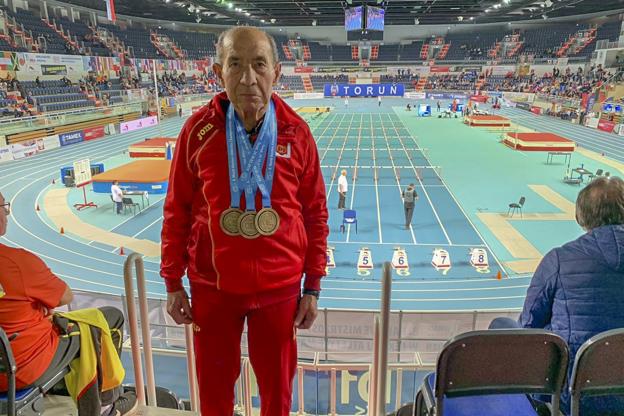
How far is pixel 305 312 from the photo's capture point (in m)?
2.02

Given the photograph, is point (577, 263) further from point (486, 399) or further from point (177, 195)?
point (177, 195)

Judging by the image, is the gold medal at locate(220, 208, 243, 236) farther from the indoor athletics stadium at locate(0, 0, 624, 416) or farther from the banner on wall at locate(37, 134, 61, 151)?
the banner on wall at locate(37, 134, 61, 151)

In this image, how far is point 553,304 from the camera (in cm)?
194

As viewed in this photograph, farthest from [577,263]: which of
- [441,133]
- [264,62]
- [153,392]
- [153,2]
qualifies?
[153,2]

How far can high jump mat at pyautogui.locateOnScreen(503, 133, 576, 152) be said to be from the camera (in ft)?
61.2

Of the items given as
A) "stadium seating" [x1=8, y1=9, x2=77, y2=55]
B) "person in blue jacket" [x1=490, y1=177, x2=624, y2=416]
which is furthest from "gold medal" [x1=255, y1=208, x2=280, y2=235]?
"stadium seating" [x1=8, y1=9, x2=77, y2=55]

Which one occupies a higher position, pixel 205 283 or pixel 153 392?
pixel 205 283

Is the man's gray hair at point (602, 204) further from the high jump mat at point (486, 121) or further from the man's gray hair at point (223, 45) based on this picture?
the high jump mat at point (486, 121)

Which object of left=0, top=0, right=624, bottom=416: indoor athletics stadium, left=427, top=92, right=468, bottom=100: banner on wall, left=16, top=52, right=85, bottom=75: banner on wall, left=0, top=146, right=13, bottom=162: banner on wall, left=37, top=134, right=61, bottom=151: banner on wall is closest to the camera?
left=0, top=0, right=624, bottom=416: indoor athletics stadium

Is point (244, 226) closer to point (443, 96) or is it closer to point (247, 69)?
point (247, 69)

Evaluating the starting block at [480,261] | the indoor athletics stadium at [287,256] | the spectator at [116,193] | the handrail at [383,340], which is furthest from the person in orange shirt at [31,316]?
the spectator at [116,193]

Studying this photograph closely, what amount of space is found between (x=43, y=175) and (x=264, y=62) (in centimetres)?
1837

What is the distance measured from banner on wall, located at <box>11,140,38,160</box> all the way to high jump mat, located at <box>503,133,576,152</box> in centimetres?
2210

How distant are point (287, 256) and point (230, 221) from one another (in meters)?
0.28
